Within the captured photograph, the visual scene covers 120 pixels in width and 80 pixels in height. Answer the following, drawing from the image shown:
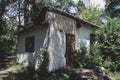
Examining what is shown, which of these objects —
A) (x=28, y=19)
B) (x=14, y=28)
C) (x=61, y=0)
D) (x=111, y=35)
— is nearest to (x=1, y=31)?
(x=28, y=19)

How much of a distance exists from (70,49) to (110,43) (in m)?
3.07

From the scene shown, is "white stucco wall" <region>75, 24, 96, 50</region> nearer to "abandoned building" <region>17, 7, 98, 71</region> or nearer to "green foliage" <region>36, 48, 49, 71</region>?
"abandoned building" <region>17, 7, 98, 71</region>

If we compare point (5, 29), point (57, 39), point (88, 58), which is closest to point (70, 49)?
point (88, 58)

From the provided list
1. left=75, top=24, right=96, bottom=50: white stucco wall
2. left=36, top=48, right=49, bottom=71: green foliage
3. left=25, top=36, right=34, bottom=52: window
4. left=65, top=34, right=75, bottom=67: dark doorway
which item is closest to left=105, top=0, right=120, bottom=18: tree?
left=75, top=24, right=96, bottom=50: white stucco wall

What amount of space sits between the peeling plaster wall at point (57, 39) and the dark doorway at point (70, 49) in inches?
15.9

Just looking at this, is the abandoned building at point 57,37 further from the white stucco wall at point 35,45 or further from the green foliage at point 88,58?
the green foliage at point 88,58

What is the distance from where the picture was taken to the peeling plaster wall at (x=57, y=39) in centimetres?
1328

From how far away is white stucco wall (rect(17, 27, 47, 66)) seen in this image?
14167 mm

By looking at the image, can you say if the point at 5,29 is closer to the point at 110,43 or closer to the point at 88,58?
the point at 88,58

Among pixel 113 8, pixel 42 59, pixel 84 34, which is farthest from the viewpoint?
pixel 113 8

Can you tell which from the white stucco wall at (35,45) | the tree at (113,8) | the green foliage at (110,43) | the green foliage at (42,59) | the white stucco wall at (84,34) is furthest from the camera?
the tree at (113,8)

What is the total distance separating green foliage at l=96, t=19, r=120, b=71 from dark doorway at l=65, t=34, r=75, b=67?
212 centimetres

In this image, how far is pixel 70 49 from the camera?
15.0m

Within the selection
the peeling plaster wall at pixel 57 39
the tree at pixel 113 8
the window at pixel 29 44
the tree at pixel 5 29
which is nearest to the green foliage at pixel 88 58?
the peeling plaster wall at pixel 57 39
